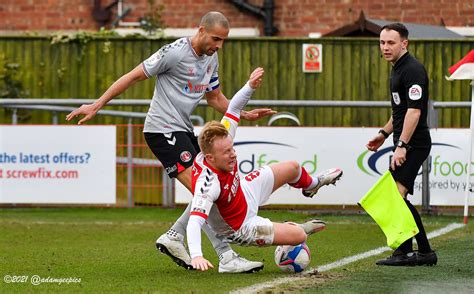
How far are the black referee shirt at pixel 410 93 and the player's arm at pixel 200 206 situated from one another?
182cm

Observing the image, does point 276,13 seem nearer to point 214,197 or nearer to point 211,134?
point 211,134

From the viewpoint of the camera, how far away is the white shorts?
9.47 metres

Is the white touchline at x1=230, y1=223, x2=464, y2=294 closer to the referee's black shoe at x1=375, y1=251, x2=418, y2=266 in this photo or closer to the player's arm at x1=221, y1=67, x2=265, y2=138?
the referee's black shoe at x1=375, y1=251, x2=418, y2=266

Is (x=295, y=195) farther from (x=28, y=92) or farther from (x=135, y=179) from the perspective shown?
(x=28, y=92)

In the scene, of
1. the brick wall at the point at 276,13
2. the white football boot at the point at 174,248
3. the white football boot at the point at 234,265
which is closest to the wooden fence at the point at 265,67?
the brick wall at the point at 276,13

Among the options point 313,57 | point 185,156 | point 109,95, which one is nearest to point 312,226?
point 185,156

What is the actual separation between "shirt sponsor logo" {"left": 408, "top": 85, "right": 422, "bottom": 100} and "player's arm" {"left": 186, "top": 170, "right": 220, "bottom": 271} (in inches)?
70.7

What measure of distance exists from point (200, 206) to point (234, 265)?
0.96 metres

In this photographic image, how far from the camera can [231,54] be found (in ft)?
69.2

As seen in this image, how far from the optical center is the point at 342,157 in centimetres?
1662

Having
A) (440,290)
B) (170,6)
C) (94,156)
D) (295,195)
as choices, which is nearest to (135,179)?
(94,156)

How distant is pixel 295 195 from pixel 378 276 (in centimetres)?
708

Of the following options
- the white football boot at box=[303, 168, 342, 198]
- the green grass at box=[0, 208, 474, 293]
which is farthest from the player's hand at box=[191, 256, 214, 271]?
the white football boot at box=[303, 168, 342, 198]

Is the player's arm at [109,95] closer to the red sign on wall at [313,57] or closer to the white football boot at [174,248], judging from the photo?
the white football boot at [174,248]
